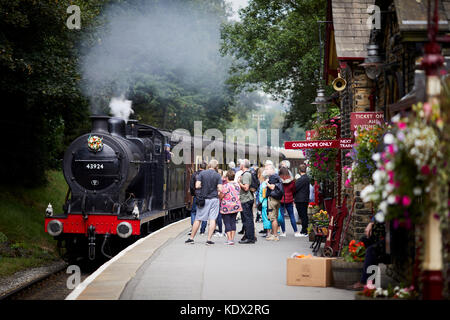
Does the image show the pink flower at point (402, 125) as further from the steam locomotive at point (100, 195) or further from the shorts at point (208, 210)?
the steam locomotive at point (100, 195)

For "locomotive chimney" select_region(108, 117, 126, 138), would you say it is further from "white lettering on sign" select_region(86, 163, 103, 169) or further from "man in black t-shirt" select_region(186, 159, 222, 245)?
"man in black t-shirt" select_region(186, 159, 222, 245)

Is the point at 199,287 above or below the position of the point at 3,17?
below

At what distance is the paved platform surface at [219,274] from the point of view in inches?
341

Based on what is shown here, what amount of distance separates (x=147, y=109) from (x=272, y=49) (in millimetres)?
13562

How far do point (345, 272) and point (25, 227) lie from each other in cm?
1442

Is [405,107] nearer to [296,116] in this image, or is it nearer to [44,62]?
[44,62]

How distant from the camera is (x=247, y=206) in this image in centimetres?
1495

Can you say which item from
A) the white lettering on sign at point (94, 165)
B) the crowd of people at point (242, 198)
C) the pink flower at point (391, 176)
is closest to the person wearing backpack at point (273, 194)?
the crowd of people at point (242, 198)

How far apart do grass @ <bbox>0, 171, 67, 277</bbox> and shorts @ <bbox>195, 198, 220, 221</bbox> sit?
497 cm

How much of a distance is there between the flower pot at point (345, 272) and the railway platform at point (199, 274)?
200 millimetres

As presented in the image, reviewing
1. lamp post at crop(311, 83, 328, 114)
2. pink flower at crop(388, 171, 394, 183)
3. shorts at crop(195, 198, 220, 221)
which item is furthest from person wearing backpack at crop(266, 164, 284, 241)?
pink flower at crop(388, 171, 394, 183)

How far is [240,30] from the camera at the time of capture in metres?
28.7

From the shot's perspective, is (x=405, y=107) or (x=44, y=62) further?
(x=44, y=62)
